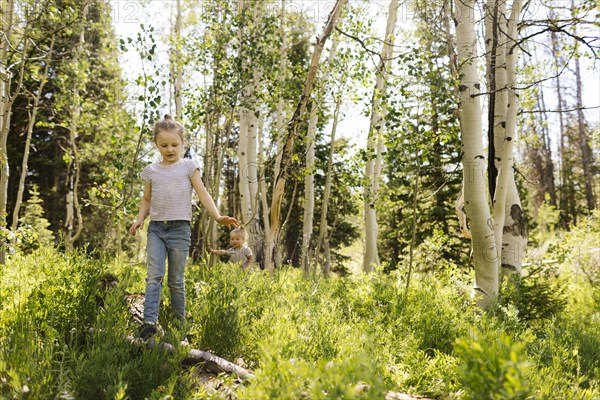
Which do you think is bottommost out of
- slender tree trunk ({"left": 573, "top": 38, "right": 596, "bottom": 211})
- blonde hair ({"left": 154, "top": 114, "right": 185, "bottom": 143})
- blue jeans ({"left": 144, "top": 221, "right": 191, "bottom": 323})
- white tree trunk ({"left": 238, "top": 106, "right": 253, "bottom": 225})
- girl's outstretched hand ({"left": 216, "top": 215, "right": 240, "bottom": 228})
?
blue jeans ({"left": 144, "top": 221, "right": 191, "bottom": 323})

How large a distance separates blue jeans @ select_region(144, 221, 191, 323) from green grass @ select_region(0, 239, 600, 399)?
0.16 m

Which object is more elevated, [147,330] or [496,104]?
[496,104]

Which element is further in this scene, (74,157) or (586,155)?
(586,155)

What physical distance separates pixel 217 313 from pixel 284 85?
6421 millimetres

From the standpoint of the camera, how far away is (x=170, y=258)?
133 inches

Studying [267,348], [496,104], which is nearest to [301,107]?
[496,104]

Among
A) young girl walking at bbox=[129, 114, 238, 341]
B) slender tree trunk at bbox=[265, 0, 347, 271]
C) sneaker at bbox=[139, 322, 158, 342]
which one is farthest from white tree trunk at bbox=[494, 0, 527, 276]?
sneaker at bbox=[139, 322, 158, 342]

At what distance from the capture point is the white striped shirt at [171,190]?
339 centimetres

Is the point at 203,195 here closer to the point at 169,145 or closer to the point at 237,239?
the point at 169,145

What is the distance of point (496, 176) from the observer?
6.04 metres

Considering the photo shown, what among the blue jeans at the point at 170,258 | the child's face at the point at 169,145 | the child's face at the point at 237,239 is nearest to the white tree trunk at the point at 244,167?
the child's face at the point at 237,239

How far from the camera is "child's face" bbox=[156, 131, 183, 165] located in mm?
3443

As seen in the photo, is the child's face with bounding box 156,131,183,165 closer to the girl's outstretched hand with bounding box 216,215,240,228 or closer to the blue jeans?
the blue jeans

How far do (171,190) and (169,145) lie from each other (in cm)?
37
